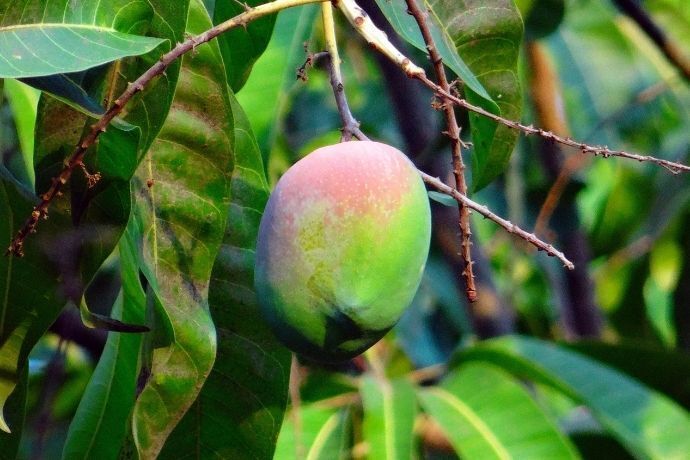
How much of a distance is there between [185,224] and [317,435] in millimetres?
536

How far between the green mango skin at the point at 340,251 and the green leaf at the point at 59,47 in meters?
0.13

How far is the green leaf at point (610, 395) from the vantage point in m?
1.23

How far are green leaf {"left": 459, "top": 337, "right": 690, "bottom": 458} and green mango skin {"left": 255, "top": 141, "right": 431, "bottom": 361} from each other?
2.09 feet

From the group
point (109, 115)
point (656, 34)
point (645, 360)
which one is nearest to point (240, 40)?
point (109, 115)

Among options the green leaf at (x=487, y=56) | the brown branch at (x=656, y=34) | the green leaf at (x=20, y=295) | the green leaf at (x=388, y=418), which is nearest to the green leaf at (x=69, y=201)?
the green leaf at (x=20, y=295)

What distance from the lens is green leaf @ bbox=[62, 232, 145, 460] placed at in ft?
2.88

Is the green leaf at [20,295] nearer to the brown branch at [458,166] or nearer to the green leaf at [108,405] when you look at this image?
the green leaf at [108,405]

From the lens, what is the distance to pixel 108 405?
89cm

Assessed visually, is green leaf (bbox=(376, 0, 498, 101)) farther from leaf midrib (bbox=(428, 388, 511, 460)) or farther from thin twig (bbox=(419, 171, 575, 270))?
leaf midrib (bbox=(428, 388, 511, 460))

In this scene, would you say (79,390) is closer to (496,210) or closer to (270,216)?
(496,210)

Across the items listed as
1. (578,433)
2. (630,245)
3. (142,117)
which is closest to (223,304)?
(142,117)

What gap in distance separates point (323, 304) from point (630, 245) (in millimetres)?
1653

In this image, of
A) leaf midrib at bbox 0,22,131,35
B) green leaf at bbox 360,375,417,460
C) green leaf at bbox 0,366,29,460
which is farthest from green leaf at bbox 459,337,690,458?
leaf midrib at bbox 0,22,131,35

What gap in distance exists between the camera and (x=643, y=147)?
227 centimetres
